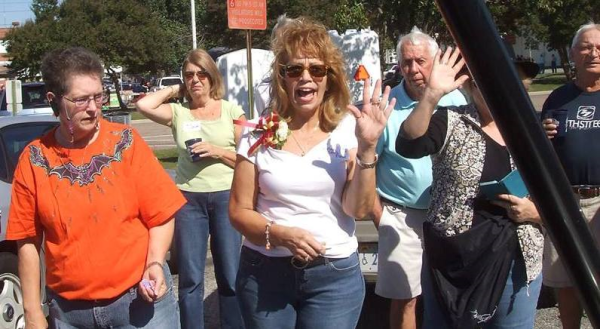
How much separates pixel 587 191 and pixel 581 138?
304 mm

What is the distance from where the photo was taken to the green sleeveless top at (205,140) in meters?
4.77

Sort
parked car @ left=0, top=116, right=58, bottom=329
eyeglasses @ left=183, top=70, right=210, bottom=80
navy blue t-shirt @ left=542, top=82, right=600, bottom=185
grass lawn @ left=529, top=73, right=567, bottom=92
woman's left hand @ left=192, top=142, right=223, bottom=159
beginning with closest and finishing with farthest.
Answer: navy blue t-shirt @ left=542, top=82, right=600, bottom=185 → woman's left hand @ left=192, top=142, right=223, bottom=159 → eyeglasses @ left=183, top=70, right=210, bottom=80 → parked car @ left=0, top=116, right=58, bottom=329 → grass lawn @ left=529, top=73, right=567, bottom=92

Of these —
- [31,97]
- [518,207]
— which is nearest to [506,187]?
[518,207]

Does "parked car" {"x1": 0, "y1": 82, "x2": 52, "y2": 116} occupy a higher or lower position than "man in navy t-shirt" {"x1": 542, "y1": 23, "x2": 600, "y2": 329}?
lower

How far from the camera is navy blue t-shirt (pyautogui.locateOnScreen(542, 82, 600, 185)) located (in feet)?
13.9

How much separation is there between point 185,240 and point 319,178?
2.02m

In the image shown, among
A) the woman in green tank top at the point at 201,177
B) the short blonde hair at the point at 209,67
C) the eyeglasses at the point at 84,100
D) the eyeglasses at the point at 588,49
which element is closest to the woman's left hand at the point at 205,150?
the woman in green tank top at the point at 201,177

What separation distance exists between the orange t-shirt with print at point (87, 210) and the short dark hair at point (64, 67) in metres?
0.22

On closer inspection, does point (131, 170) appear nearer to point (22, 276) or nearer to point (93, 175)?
point (93, 175)

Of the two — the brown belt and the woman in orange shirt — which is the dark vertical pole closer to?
the woman in orange shirt

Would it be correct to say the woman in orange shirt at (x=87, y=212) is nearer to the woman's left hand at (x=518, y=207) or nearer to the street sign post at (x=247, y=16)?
the woman's left hand at (x=518, y=207)

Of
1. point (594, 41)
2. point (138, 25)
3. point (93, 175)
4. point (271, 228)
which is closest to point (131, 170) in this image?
point (93, 175)

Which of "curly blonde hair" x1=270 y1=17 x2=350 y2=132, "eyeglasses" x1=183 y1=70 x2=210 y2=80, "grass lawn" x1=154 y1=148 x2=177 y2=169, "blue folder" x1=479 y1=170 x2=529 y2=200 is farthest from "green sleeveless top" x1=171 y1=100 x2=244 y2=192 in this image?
"grass lawn" x1=154 y1=148 x2=177 y2=169

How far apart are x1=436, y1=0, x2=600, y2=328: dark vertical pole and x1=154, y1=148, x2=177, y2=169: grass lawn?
13.6m
